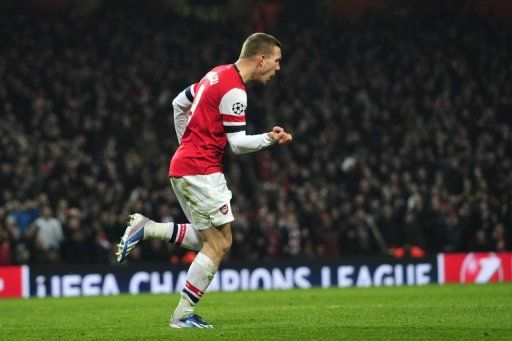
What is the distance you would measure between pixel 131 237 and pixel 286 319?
1711 millimetres

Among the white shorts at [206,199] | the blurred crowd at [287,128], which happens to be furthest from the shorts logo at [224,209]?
the blurred crowd at [287,128]

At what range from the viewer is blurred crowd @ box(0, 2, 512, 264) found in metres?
17.9

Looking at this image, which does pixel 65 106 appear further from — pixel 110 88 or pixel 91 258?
pixel 91 258

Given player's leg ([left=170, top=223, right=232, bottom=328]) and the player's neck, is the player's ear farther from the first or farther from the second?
player's leg ([left=170, top=223, right=232, bottom=328])

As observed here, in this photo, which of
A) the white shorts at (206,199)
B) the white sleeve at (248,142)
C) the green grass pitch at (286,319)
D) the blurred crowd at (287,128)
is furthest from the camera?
the blurred crowd at (287,128)

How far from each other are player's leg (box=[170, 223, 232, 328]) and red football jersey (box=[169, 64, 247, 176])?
535mm

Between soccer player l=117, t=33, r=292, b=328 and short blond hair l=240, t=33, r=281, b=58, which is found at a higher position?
short blond hair l=240, t=33, r=281, b=58

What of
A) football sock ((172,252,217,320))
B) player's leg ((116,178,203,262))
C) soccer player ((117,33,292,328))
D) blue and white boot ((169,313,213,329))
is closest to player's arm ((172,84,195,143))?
soccer player ((117,33,292,328))

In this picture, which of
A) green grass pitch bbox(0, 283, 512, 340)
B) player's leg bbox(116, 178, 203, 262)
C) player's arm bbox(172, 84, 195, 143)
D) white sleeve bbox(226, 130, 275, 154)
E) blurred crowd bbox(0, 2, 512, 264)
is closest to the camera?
green grass pitch bbox(0, 283, 512, 340)

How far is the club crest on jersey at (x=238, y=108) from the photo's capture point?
24.8ft

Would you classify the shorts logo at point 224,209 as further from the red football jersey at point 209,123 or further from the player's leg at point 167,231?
the player's leg at point 167,231

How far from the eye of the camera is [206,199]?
7672mm

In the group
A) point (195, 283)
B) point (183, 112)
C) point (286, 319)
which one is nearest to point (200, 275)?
point (195, 283)

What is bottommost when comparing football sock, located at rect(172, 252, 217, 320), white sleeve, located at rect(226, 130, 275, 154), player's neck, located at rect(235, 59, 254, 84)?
football sock, located at rect(172, 252, 217, 320)
